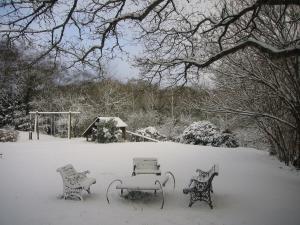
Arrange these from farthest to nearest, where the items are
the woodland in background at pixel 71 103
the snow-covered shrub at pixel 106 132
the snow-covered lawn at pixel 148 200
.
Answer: the woodland in background at pixel 71 103 → the snow-covered shrub at pixel 106 132 → the snow-covered lawn at pixel 148 200

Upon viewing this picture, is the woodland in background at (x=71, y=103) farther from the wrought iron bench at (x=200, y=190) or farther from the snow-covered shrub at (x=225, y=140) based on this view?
the wrought iron bench at (x=200, y=190)

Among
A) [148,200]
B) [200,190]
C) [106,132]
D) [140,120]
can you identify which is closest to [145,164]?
[148,200]

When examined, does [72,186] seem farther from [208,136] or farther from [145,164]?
[208,136]

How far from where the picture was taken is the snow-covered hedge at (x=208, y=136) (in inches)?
810

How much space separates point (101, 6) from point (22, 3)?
6.59 feet

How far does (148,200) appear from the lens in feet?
26.1

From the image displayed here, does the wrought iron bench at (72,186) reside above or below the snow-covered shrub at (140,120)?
below

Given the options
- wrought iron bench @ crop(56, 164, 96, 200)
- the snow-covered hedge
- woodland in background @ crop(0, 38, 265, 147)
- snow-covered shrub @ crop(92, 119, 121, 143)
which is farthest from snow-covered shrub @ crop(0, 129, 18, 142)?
wrought iron bench @ crop(56, 164, 96, 200)

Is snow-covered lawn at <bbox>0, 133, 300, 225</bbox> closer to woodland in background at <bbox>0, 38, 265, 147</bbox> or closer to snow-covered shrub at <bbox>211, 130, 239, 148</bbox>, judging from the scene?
snow-covered shrub at <bbox>211, 130, 239, 148</bbox>

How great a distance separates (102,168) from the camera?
11492 millimetres

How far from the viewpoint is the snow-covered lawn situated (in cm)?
666

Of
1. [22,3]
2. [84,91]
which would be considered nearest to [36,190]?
[22,3]

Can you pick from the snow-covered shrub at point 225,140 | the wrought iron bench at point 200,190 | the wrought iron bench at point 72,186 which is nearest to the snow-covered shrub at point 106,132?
the snow-covered shrub at point 225,140

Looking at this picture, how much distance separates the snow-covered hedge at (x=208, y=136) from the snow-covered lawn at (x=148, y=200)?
5.54 m
